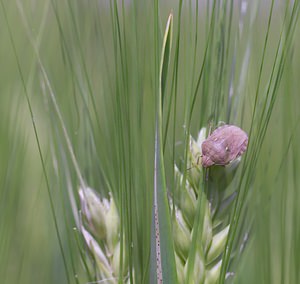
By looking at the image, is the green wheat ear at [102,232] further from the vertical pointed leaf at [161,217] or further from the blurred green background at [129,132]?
the vertical pointed leaf at [161,217]

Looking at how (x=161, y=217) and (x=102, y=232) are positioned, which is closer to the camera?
(x=161, y=217)

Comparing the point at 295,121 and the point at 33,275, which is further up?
the point at 295,121

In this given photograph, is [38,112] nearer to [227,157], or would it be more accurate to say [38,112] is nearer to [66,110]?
[66,110]

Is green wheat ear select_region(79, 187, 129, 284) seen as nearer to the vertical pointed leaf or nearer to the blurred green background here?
the blurred green background

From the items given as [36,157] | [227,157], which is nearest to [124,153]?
[227,157]
